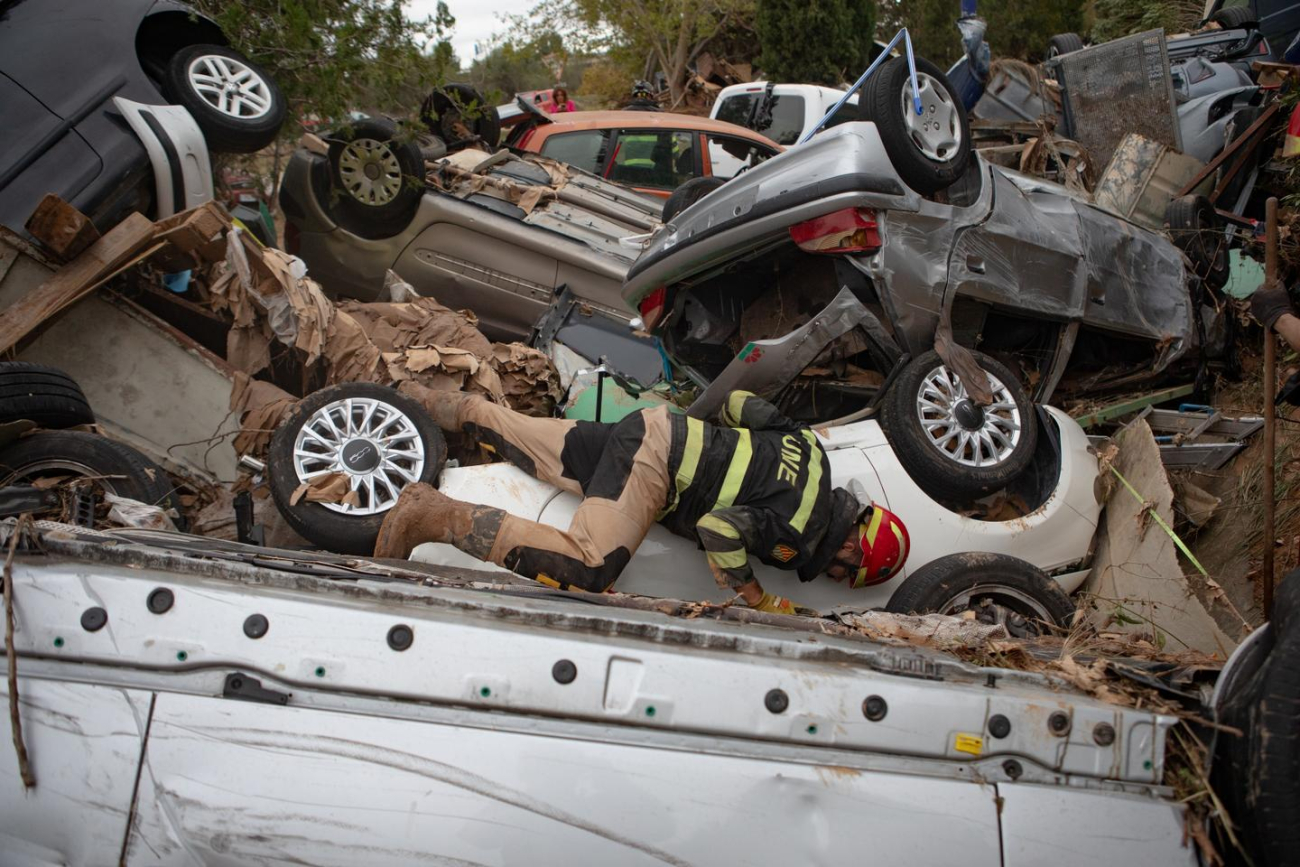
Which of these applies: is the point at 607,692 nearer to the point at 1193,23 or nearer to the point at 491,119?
the point at 491,119

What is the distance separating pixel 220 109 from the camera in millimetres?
4516

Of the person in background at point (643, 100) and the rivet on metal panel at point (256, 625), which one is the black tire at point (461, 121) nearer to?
the person in background at point (643, 100)

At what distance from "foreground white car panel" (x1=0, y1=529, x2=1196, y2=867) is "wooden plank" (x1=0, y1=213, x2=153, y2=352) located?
6.69 ft

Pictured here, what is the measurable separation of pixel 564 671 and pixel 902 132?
2831mm

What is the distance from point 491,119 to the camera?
7270 mm

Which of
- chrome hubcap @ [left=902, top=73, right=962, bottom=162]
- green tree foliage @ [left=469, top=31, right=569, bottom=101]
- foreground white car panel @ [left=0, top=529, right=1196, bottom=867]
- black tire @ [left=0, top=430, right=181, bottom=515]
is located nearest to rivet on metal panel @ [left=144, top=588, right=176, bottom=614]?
foreground white car panel @ [left=0, top=529, right=1196, bottom=867]

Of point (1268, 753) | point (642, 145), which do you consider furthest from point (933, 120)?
point (642, 145)

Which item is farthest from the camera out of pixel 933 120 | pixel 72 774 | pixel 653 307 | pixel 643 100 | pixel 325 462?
pixel 643 100

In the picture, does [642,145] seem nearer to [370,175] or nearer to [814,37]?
[370,175]

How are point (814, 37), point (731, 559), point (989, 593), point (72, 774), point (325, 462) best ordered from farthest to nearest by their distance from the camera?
point (814, 37), point (325, 462), point (989, 593), point (731, 559), point (72, 774)

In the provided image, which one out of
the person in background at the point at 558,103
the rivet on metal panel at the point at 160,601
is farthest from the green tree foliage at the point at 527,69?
the rivet on metal panel at the point at 160,601

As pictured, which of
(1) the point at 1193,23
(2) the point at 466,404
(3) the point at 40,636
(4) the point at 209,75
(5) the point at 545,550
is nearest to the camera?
(3) the point at 40,636

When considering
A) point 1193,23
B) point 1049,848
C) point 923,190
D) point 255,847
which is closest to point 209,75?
point 923,190

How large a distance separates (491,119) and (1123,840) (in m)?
6.87
